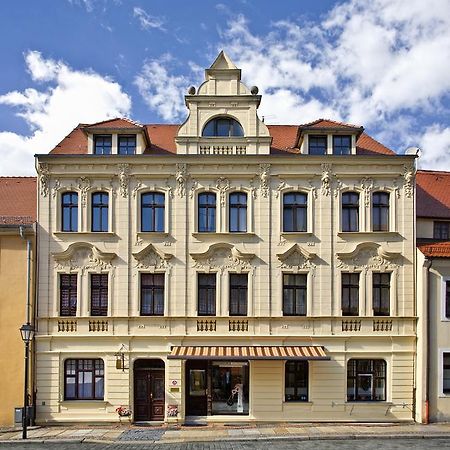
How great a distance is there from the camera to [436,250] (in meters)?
24.5

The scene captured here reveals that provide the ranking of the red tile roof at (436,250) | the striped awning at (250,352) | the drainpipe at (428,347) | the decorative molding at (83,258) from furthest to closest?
the decorative molding at (83,258)
the red tile roof at (436,250)
the drainpipe at (428,347)
the striped awning at (250,352)

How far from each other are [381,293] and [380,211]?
363 cm

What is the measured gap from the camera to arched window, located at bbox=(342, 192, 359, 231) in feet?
83.7

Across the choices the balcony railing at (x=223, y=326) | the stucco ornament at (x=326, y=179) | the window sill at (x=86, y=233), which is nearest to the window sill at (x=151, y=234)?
the window sill at (x=86, y=233)

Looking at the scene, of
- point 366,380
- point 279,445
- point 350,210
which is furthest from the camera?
point 350,210

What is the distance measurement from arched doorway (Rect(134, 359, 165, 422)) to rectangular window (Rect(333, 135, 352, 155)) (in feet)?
40.6

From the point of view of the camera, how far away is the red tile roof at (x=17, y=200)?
25766 millimetres

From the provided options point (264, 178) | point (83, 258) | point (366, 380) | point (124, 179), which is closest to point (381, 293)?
point (366, 380)

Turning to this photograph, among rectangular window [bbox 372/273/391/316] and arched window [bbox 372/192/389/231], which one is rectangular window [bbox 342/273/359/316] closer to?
rectangular window [bbox 372/273/391/316]

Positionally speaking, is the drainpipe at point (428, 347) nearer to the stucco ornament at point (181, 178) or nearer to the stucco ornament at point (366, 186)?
the stucco ornament at point (366, 186)

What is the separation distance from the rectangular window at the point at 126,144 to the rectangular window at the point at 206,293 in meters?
6.53

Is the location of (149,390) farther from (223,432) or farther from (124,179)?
(124,179)

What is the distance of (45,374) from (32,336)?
1.75 meters

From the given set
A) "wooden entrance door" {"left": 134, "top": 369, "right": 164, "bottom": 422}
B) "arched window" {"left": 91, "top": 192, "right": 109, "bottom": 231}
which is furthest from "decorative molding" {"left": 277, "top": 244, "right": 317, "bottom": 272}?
"arched window" {"left": 91, "top": 192, "right": 109, "bottom": 231}
